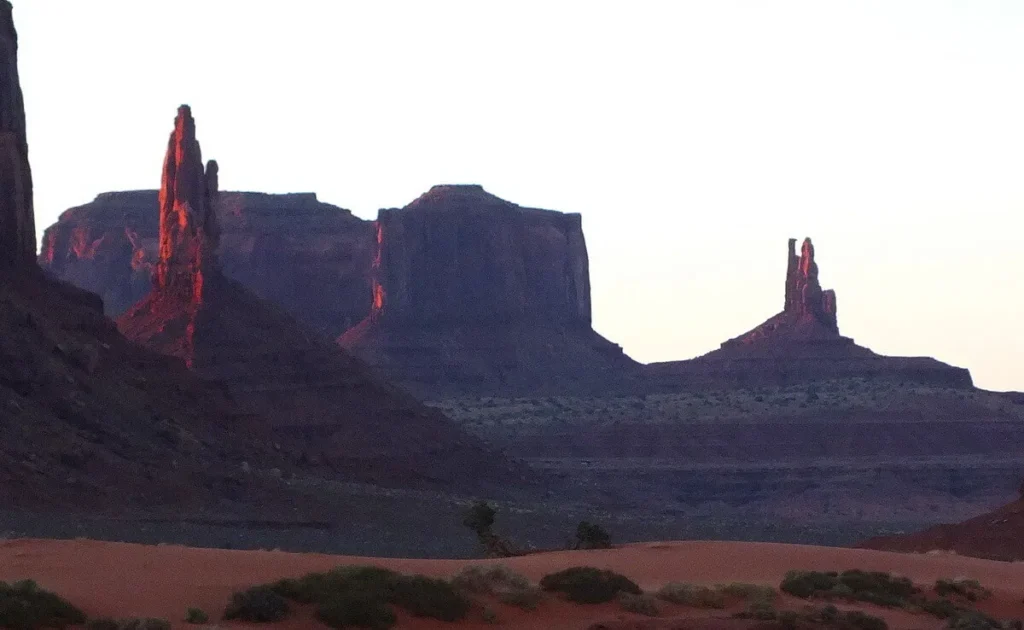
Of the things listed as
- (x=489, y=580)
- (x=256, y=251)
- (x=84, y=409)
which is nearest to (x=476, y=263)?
(x=256, y=251)

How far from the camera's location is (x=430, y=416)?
9738 centimetres

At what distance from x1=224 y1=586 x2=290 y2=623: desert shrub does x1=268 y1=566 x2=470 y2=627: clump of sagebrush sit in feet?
1.54

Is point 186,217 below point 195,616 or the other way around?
the other way around

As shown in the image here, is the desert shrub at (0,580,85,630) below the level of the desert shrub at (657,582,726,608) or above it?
below

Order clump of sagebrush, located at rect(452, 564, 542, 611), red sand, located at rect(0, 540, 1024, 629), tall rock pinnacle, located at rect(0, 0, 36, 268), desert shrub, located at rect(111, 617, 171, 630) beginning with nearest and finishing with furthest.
Result: desert shrub, located at rect(111, 617, 171, 630)
red sand, located at rect(0, 540, 1024, 629)
clump of sagebrush, located at rect(452, 564, 542, 611)
tall rock pinnacle, located at rect(0, 0, 36, 268)

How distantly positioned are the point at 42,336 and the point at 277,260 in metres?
106

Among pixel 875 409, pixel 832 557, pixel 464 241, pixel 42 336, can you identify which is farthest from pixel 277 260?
pixel 832 557

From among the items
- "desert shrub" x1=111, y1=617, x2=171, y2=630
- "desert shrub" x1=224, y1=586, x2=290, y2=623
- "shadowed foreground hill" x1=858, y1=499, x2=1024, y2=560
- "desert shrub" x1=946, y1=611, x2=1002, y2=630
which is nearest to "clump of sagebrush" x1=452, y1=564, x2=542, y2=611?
"desert shrub" x1=224, y1=586, x2=290, y2=623

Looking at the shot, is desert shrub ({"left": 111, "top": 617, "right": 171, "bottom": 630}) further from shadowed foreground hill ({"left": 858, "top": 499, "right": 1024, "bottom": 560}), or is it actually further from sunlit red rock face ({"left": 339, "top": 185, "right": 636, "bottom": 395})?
sunlit red rock face ({"left": 339, "top": 185, "right": 636, "bottom": 395})

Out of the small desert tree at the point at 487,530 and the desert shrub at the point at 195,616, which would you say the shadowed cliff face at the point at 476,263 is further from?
the desert shrub at the point at 195,616

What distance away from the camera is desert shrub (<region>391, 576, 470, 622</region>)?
1056 inches

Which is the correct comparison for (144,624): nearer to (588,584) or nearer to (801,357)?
(588,584)

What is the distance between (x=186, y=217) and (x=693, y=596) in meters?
67.2

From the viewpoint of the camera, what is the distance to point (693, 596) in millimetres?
29406
